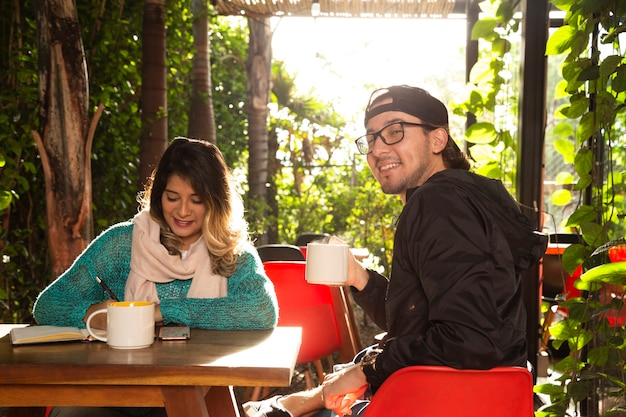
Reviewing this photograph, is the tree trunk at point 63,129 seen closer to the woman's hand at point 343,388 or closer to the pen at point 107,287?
the pen at point 107,287

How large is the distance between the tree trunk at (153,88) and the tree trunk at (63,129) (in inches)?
48.1

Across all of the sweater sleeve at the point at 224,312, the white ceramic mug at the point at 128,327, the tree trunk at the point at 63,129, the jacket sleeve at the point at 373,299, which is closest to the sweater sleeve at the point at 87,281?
the sweater sleeve at the point at 224,312

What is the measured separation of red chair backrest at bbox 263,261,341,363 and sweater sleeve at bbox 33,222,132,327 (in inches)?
46.4

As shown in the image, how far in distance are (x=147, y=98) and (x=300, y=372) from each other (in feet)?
7.59

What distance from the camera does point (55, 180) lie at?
3248 mm

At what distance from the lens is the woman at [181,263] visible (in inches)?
86.2

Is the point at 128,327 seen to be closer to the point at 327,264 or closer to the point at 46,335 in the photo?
the point at 46,335

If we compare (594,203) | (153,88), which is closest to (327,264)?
Answer: (594,203)

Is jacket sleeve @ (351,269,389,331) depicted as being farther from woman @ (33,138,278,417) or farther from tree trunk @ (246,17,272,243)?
tree trunk @ (246,17,272,243)

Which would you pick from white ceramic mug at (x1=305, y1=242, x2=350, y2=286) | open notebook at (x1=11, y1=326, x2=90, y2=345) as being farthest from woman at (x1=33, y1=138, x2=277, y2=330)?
white ceramic mug at (x1=305, y1=242, x2=350, y2=286)

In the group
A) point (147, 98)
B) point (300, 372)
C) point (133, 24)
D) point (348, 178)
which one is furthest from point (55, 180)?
point (348, 178)

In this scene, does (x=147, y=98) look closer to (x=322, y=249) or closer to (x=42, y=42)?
(x=42, y=42)

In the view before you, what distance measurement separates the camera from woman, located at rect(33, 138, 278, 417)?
7.18 feet

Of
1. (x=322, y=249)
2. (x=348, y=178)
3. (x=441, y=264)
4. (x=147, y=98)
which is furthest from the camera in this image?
(x=348, y=178)
